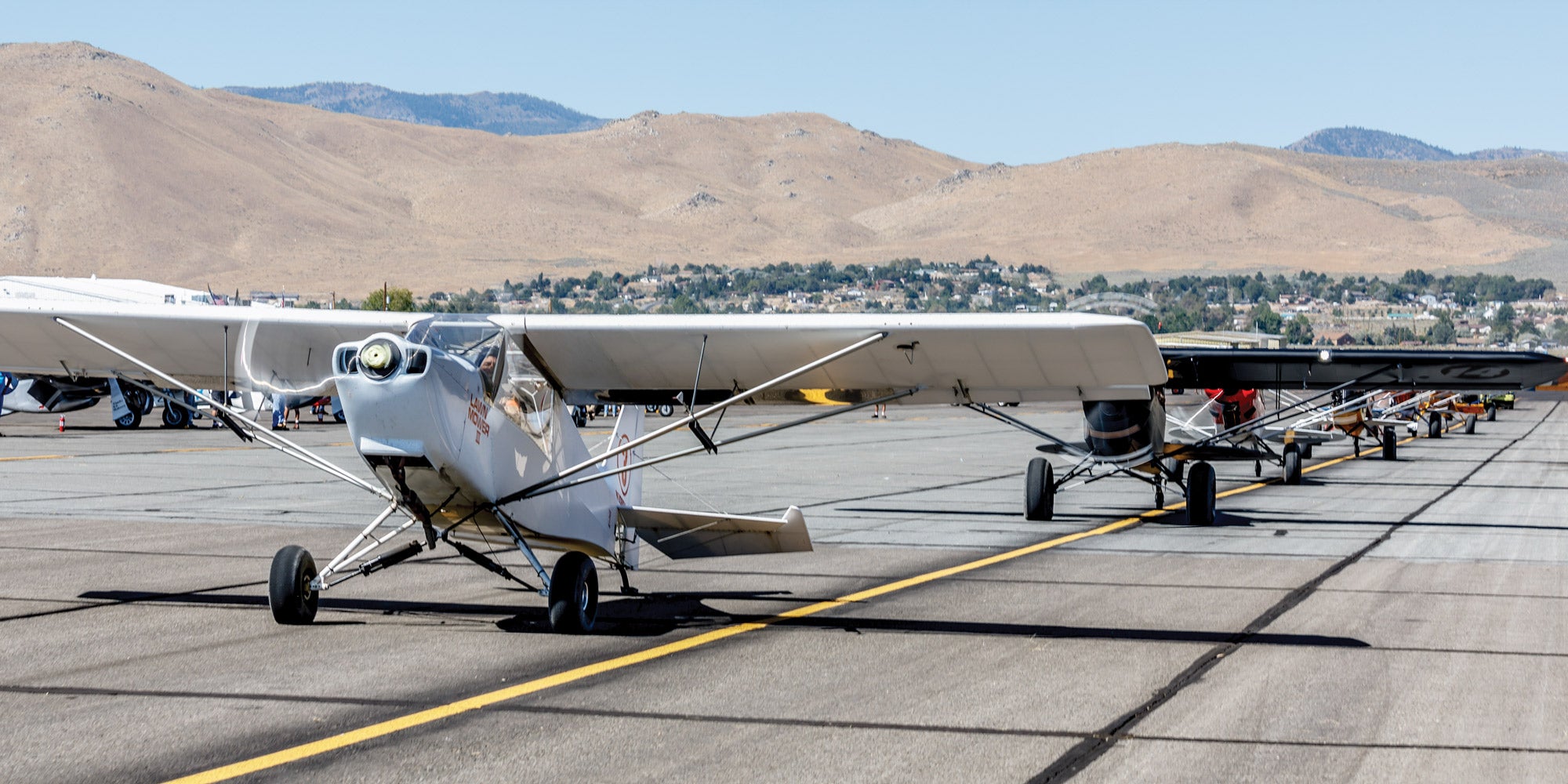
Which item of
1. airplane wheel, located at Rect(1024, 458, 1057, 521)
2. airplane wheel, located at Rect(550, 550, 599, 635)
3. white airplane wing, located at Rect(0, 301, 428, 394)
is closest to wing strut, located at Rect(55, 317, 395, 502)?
white airplane wing, located at Rect(0, 301, 428, 394)

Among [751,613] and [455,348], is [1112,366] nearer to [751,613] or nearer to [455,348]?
[751,613]

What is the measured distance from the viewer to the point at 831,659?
30.3 feet

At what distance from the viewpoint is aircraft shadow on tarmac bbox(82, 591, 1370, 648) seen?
33.5 ft

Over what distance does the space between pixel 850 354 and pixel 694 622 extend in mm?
2274

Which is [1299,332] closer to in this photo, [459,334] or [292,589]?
[459,334]

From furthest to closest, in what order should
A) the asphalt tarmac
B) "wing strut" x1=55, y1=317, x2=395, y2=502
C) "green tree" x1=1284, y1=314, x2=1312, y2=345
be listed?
"green tree" x1=1284, y1=314, x2=1312, y2=345 → "wing strut" x1=55, y1=317, x2=395, y2=502 → the asphalt tarmac

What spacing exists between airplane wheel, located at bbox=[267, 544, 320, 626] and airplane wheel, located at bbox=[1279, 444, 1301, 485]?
65.7 feet

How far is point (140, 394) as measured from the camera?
44094mm

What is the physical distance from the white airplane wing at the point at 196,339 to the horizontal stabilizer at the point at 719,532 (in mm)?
2459

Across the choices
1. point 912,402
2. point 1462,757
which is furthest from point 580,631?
point 1462,757

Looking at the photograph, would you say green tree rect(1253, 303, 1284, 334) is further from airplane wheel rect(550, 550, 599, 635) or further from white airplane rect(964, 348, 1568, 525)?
airplane wheel rect(550, 550, 599, 635)

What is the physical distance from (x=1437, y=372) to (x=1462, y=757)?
46.0 ft

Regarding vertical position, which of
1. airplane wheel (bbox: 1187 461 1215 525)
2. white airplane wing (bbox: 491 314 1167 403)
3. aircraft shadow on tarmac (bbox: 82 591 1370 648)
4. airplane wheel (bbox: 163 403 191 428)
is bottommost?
airplane wheel (bbox: 163 403 191 428)

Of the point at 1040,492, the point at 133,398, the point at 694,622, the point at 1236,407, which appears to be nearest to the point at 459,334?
the point at 694,622
